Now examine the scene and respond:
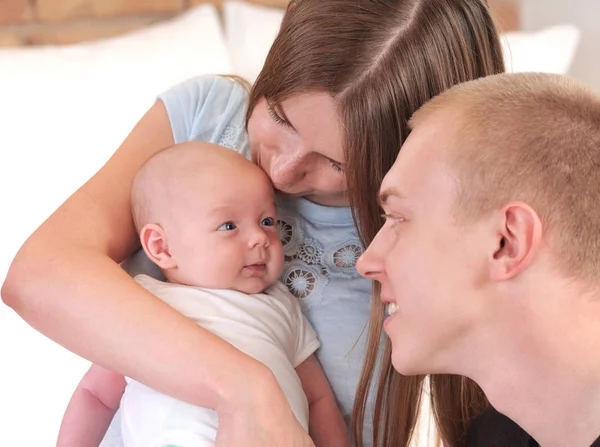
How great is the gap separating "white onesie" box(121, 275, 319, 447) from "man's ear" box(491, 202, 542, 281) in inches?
15.1

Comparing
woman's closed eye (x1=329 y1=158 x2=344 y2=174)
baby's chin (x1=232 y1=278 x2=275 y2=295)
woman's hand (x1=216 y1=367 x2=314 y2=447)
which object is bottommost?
baby's chin (x1=232 y1=278 x2=275 y2=295)

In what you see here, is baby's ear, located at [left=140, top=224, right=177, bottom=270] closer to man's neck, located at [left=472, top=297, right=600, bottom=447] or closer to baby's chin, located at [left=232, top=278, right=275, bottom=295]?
baby's chin, located at [left=232, top=278, right=275, bottom=295]

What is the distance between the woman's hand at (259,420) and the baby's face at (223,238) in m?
0.25

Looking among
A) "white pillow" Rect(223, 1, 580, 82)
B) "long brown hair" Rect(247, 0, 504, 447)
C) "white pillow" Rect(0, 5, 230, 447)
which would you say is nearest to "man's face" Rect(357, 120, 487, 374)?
"long brown hair" Rect(247, 0, 504, 447)

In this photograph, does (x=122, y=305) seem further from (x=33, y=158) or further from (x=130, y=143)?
(x=33, y=158)

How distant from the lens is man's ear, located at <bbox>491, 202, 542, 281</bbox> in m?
0.84

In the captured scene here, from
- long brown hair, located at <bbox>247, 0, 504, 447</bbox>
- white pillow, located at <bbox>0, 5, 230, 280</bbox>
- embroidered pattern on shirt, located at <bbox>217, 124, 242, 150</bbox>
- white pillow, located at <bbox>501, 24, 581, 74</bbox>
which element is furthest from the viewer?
white pillow, located at <bbox>501, 24, 581, 74</bbox>

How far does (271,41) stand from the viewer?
1.92 m

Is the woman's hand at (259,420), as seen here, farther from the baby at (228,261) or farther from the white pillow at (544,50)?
the white pillow at (544,50)

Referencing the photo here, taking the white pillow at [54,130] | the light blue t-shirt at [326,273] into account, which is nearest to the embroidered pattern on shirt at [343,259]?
the light blue t-shirt at [326,273]

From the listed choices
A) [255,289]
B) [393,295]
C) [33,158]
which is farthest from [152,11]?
[393,295]

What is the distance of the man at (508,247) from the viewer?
853 mm

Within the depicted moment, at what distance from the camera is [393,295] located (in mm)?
1016

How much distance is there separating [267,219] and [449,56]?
0.36m
